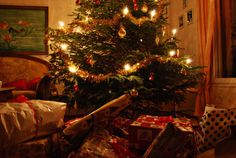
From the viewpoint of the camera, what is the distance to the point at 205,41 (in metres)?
2.50

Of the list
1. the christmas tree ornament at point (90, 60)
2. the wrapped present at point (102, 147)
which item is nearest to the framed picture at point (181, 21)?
the christmas tree ornament at point (90, 60)

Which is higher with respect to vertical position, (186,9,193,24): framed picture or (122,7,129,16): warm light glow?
(186,9,193,24): framed picture

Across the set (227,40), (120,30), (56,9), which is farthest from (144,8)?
(56,9)

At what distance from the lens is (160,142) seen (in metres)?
0.83

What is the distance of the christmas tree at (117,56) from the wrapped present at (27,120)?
0.72m

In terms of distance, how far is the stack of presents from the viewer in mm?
993

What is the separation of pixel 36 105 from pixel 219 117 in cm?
110

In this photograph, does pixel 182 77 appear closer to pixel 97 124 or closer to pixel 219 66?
pixel 219 66

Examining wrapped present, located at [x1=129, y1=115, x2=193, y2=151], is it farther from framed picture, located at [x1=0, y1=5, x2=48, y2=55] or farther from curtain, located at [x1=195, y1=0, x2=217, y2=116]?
framed picture, located at [x1=0, y1=5, x2=48, y2=55]

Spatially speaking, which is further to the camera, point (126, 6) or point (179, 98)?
point (179, 98)

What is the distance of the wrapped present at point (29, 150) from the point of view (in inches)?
40.6

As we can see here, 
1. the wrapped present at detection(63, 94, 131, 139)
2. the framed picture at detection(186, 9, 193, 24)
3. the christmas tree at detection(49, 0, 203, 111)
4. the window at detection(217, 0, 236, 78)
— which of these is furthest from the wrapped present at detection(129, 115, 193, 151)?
the framed picture at detection(186, 9, 193, 24)

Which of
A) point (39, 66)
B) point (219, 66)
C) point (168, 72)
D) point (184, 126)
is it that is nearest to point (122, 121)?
point (184, 126)

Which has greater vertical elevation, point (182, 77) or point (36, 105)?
point (182, 77)
